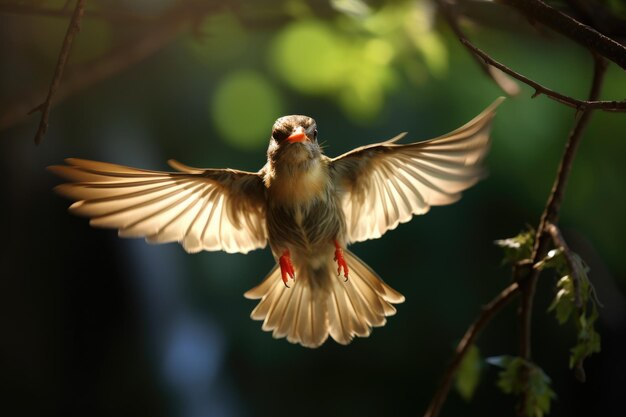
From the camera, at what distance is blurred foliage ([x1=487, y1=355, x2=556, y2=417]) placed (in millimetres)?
1132

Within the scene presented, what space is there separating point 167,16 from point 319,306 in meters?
0.88

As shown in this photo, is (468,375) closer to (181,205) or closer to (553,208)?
(553,208)

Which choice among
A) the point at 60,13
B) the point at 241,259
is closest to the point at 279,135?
the point at 60,13

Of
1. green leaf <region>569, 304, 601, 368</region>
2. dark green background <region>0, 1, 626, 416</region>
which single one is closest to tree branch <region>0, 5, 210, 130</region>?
dark green background <region>0, 1, 626, 416</region>

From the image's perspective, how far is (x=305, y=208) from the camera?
131cm

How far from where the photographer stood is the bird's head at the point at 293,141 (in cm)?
116

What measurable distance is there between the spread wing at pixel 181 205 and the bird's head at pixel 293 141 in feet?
0.34

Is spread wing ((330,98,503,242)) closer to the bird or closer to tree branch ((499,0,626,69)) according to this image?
the bird

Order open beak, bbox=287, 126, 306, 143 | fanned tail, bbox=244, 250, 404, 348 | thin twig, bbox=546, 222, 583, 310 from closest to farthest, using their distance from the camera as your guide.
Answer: thin twig, bbox=546, 222, 583, 310 → open beak, bbox=287, 126, 306, 143 → fanned tail, bbox=244, 250, 404, 348

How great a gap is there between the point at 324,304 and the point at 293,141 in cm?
46

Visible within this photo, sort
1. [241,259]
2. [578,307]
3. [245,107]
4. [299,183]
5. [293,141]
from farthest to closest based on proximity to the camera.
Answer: [241,259] → [245,107] → [299,183] → [293,141] → [578,307]

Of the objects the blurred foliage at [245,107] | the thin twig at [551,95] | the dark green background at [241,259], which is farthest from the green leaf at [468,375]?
the blurred foliage at [245,107]

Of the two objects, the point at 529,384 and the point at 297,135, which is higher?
the point at 297,135

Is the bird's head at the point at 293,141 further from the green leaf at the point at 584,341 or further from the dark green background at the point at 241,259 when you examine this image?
the dark green background at the point at 241,259
